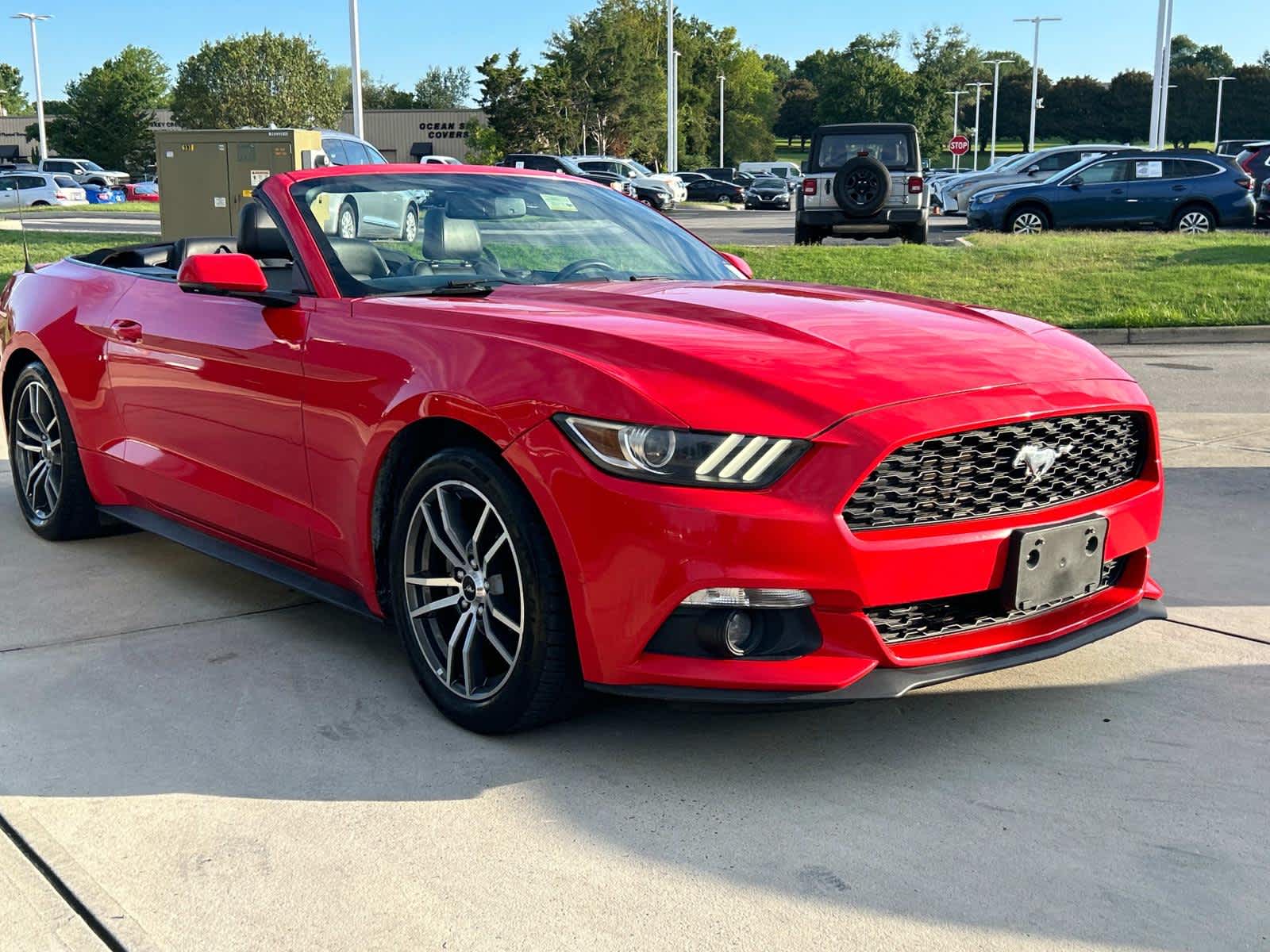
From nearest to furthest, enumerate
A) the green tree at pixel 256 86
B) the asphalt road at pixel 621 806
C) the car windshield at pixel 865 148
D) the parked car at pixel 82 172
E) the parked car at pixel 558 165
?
the asphalt road at pixel 621 806 → the car windshield at pixel 865 148 → the parked car at pixel 558 165 → the parked car at pixel 82 172 → the green tree at pixel 256 86

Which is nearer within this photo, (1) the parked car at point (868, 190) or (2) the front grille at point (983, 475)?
(2) the front grille at point (983, 475)

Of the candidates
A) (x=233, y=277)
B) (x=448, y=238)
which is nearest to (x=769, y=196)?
(x=448, y=238)

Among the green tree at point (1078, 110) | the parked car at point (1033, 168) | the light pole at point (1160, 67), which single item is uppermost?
the green tree at point (1078, 110)

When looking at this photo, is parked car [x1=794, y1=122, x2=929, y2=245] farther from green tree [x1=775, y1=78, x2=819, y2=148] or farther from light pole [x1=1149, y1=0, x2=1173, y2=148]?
green tree [x1=775, y1=78, x2=819, y2=148]

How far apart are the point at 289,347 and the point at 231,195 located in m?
13.7

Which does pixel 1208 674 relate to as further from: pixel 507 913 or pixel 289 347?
pixel 289 347

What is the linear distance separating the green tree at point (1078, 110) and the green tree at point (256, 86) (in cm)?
6291

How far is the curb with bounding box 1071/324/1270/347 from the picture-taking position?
1227cm

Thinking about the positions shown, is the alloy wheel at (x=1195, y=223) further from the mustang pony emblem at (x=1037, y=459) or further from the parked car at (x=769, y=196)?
the parked car at (x=769, y=196)

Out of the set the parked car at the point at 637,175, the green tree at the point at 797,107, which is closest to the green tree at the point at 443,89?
the green tree at the point at 797,107

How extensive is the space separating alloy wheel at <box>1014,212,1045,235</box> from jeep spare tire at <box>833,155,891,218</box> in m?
3.79

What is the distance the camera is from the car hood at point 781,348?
10.2 feet

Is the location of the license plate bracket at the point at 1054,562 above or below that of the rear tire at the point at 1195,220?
below

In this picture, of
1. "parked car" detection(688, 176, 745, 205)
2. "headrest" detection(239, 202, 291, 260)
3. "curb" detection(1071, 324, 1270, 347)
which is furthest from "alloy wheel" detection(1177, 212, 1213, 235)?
"parked car" detection(688, 176, 745, 205)
